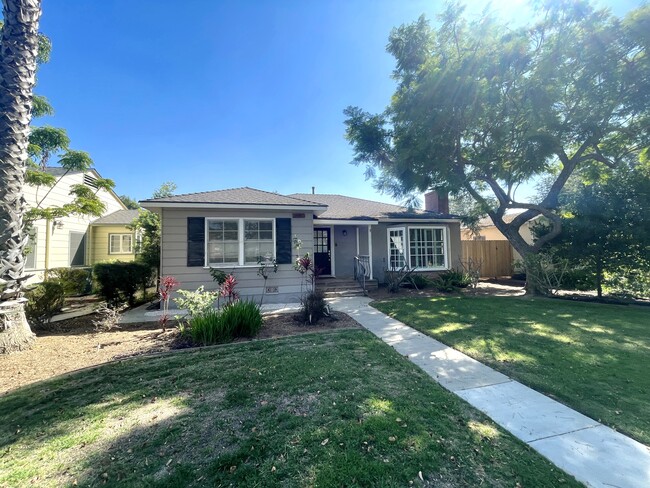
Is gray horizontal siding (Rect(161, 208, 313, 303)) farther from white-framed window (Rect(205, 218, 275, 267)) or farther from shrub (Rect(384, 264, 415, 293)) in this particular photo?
shrub (Rect(384, 264, 415, 293))

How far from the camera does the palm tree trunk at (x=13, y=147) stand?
194 inches

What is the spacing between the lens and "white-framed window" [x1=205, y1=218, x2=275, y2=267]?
8680mm

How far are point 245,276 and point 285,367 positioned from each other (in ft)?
17.3

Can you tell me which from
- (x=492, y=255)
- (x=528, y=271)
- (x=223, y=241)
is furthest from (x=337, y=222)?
(x=492, y=255)

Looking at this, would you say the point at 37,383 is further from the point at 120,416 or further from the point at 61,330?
the point at 61,330

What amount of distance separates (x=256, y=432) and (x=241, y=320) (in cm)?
312

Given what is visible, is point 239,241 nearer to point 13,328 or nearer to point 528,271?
point 13,328

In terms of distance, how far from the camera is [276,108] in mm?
12227

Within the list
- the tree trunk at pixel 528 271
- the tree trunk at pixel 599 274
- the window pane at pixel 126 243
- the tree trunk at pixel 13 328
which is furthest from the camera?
the window pane at pixel 126 243

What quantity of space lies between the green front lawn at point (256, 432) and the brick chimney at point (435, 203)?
12796mm

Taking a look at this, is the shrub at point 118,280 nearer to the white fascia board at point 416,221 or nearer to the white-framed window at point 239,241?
the white-framed window at point 239,241

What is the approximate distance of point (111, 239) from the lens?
15164mm

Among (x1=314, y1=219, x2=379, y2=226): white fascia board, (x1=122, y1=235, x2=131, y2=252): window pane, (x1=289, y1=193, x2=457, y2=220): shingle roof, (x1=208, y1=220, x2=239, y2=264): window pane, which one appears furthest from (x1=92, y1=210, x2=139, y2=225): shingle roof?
(x1=314, y1=219, x2=379, y2=226): white fascia board

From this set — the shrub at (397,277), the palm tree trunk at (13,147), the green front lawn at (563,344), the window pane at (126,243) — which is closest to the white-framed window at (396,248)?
the shrub at (397,277)
